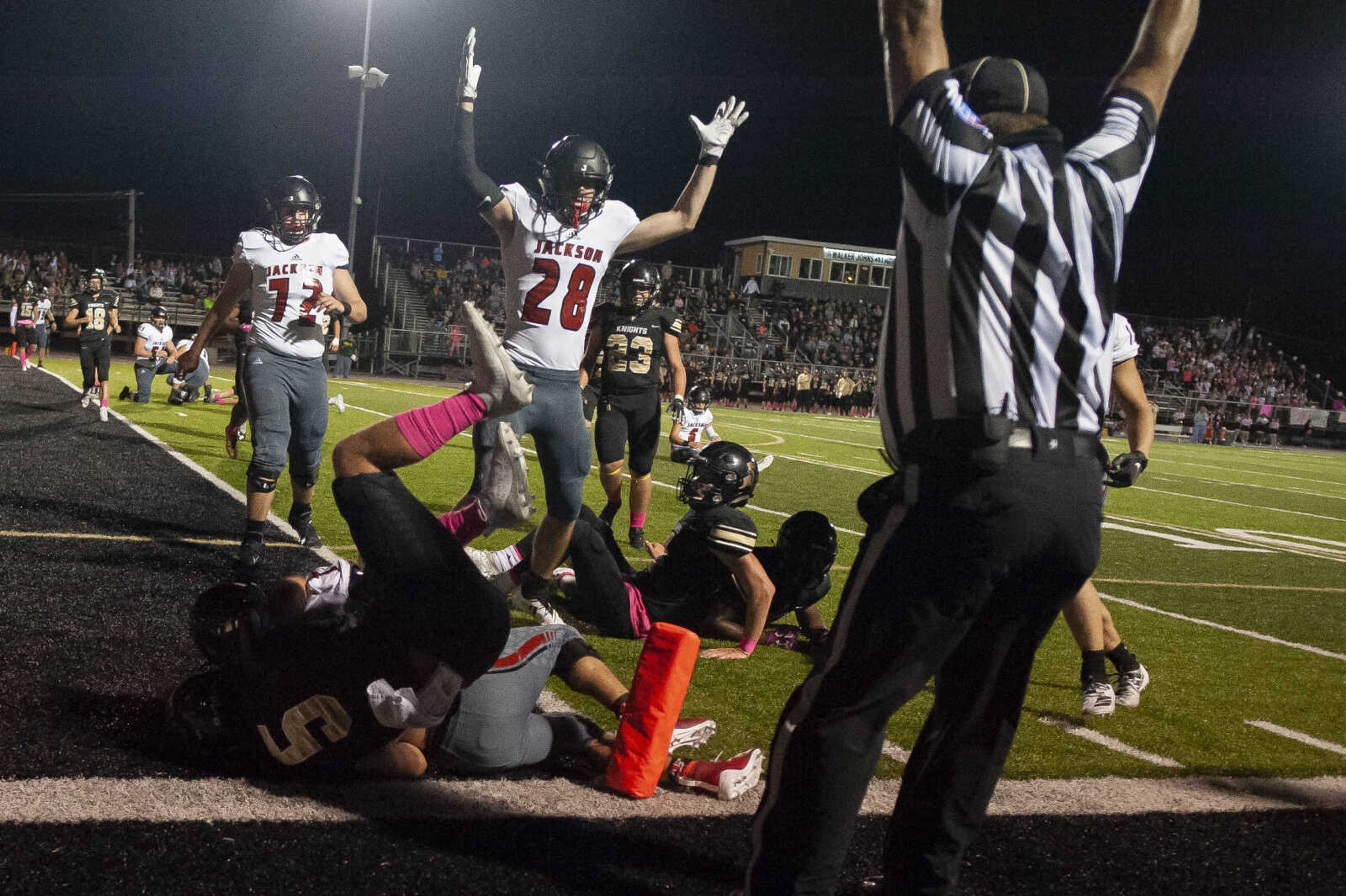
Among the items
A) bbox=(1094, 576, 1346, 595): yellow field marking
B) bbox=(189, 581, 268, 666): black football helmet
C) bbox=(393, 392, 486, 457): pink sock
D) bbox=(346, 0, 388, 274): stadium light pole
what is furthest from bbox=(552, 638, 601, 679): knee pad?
bbox=(346, 0, 388, 274): stadium light pole

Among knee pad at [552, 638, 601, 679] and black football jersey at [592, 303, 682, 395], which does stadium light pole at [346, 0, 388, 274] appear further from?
knee pad at [552, 638, 601, 679]

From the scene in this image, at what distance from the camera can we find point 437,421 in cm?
249

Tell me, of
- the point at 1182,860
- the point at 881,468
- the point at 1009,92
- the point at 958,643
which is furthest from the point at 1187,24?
the point at 881,468

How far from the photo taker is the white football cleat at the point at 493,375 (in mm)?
2438

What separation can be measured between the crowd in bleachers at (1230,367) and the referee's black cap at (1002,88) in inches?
1742

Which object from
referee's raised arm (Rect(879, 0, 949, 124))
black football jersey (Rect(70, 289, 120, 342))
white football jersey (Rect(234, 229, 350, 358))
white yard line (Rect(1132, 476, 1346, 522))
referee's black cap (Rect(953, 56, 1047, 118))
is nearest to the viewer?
referee's raised arm (Rect(879, 0, 949, 124))

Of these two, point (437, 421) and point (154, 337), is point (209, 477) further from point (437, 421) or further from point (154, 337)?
point (154, 337)

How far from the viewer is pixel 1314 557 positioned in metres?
10.6

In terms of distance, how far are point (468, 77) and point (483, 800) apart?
10.7 feet

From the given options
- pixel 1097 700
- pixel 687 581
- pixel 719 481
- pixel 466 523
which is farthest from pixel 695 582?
pixel 1097 700

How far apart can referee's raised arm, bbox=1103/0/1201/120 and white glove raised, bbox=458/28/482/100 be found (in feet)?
10.0

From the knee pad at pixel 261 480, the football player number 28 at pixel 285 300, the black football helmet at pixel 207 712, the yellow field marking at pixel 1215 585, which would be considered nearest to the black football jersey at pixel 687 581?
the knee pad at pixel 261 480

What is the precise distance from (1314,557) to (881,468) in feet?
22.4

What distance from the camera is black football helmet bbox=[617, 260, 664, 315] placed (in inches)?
316
